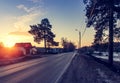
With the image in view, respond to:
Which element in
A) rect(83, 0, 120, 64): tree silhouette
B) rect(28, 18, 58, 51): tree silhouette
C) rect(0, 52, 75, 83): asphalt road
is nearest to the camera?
rect(0, 52, 75, 83): asphalt road

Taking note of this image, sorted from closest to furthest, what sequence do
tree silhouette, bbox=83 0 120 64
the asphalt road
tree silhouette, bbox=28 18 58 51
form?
the asphalt road
tree silhouette, bbox=83 0 120 64
tree silhouette, bbox=28 18 58 51

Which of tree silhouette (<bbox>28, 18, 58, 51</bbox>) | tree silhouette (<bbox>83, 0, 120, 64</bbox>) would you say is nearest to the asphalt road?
tree silhouette (<bbox>83, 0, 120, 64</bbox>)

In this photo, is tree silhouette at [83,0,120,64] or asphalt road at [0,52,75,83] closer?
asphalt road at [0,52,75,83]

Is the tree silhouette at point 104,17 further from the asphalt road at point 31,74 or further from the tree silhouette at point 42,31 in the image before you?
the tree silhouette at point 42,31

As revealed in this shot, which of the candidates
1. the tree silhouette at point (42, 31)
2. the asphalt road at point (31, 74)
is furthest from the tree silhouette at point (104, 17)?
the tree silhouette at point (42, 31)

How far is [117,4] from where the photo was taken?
29859 millimetres

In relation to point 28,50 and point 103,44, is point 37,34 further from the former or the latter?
point 103,44

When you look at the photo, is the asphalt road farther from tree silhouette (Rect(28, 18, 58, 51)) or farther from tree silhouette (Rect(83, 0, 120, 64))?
tree silhouette (Rect(28, 18, 58, 51))

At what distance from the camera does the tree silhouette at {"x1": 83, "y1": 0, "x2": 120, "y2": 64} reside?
29.8m

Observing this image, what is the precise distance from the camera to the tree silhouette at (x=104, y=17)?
29844mm

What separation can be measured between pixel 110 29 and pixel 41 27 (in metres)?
84.1

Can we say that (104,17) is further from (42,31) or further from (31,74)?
(42,31)

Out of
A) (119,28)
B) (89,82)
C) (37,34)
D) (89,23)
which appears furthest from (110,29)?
(37,34)

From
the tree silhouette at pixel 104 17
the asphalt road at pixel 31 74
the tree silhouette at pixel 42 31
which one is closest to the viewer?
the asphalt road at pixel 31 74
